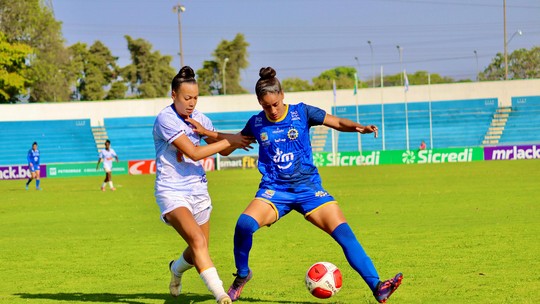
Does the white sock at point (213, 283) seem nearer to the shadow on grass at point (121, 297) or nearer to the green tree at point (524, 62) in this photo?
the shadow on grass at point (121, 297)

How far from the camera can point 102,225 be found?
771 inches

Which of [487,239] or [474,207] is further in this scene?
[474,207]

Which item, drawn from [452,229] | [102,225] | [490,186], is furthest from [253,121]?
[490,186]

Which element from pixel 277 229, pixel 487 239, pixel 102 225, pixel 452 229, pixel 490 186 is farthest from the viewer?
pixel 490 186

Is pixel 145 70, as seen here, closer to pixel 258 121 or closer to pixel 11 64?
pixel 11 64

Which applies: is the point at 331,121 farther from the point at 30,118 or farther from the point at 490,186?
the point at 30,118

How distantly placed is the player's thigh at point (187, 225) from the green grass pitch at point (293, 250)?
3.91 ft

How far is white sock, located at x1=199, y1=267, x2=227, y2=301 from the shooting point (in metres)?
7.69

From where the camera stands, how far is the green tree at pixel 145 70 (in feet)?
328

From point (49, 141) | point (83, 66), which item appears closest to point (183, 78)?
point (49, 141)

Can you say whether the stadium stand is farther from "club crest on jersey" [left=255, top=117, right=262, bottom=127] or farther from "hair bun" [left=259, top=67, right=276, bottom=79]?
"hair bun" [left=259, top=67, right=276, bottom=79]

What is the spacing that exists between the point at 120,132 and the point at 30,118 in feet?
24.4

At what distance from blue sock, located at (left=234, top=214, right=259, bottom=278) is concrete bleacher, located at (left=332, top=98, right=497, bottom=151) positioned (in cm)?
5800

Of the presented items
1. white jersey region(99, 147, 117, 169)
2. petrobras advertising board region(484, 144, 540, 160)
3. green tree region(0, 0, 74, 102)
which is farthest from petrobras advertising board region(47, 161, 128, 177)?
petrobras advertising board region(484, 144, 540, 160)
